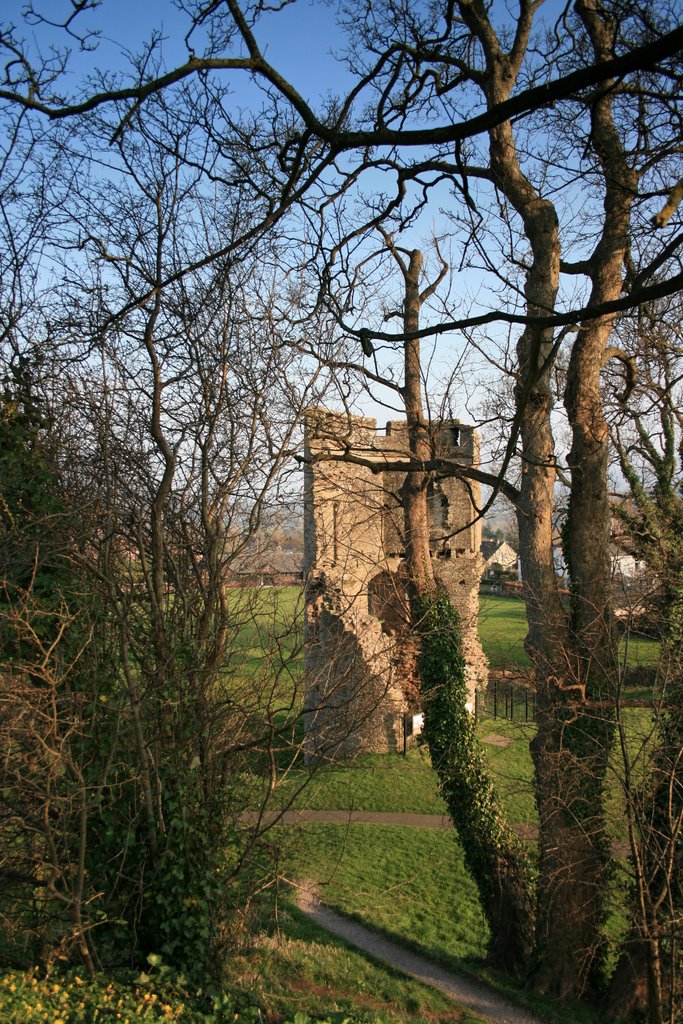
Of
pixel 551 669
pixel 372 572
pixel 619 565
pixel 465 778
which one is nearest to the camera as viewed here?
pixel 551 669

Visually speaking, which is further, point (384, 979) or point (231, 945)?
point (384, 979)

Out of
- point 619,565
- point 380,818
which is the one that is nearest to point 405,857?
point 380,818

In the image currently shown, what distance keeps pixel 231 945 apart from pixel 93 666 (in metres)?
2.52

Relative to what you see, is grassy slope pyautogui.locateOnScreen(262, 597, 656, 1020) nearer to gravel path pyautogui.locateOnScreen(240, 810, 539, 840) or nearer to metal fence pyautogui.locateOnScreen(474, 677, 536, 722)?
gravel path pyautogui.locateOnScreen(240, 810, 539, 840)

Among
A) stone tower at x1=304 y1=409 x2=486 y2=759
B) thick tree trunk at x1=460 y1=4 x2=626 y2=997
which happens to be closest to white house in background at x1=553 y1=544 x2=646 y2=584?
thick tree trunk at x1=460 y1=4 x2=626 y2=997

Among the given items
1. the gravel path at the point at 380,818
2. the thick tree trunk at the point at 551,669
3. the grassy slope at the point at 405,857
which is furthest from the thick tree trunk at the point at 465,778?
the gravel path at the point at 380,818

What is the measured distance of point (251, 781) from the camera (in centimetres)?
777

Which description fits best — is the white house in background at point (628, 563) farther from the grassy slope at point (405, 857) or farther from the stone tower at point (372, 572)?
the stone tower at point (372, 572)

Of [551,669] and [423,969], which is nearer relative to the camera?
[551,669]

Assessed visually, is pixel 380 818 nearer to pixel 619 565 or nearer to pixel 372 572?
pixel 372 572

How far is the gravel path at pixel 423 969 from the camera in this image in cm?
865

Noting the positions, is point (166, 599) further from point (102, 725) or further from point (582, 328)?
point (582, 328)

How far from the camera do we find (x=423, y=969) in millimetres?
9664

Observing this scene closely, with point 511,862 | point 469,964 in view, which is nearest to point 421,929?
point 469,964
